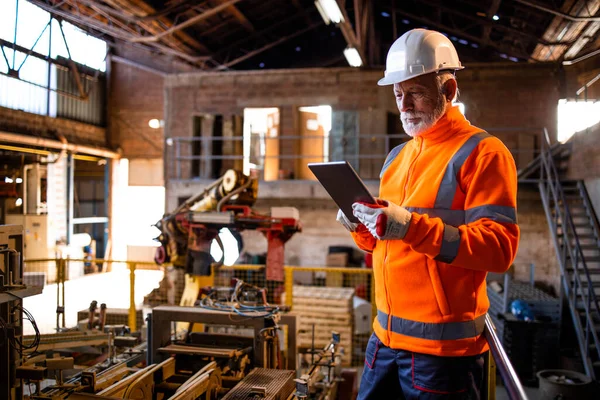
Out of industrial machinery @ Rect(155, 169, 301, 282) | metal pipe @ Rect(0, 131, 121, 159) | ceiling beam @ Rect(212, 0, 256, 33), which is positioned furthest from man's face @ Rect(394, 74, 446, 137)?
ceiling beam @ Rect(212, 0, 256, 33)

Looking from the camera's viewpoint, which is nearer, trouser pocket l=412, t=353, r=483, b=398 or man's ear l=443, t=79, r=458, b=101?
trouser pocket l=412, t=353, r=483, b=398

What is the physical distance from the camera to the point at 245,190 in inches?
236

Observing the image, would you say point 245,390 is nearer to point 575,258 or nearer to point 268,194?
point 575,258

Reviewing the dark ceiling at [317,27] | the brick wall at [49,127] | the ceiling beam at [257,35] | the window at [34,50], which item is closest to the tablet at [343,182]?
the dark ceiling at [317,27]

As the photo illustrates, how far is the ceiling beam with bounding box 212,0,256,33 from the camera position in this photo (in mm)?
14594

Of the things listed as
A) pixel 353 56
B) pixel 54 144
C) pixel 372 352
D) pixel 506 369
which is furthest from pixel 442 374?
pixel 54 144

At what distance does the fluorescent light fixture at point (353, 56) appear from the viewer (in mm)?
11977

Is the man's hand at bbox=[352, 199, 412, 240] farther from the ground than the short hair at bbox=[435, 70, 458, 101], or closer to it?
closer to it

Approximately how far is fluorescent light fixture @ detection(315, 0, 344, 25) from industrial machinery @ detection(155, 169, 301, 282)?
183 inches

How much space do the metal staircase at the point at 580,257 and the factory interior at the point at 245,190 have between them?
55mm

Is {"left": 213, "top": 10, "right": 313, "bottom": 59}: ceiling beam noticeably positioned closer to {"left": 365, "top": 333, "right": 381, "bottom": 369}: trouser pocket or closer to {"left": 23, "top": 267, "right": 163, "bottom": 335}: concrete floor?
{"left": 23, "top": 267, "right": 163, "bottom": 335}: concrete floor

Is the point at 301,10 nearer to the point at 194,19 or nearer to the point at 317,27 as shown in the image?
the point at 317,27

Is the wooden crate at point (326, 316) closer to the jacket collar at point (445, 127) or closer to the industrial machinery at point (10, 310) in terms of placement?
the industrial machinery at point (10, 310)

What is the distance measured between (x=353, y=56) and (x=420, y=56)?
416 inches
